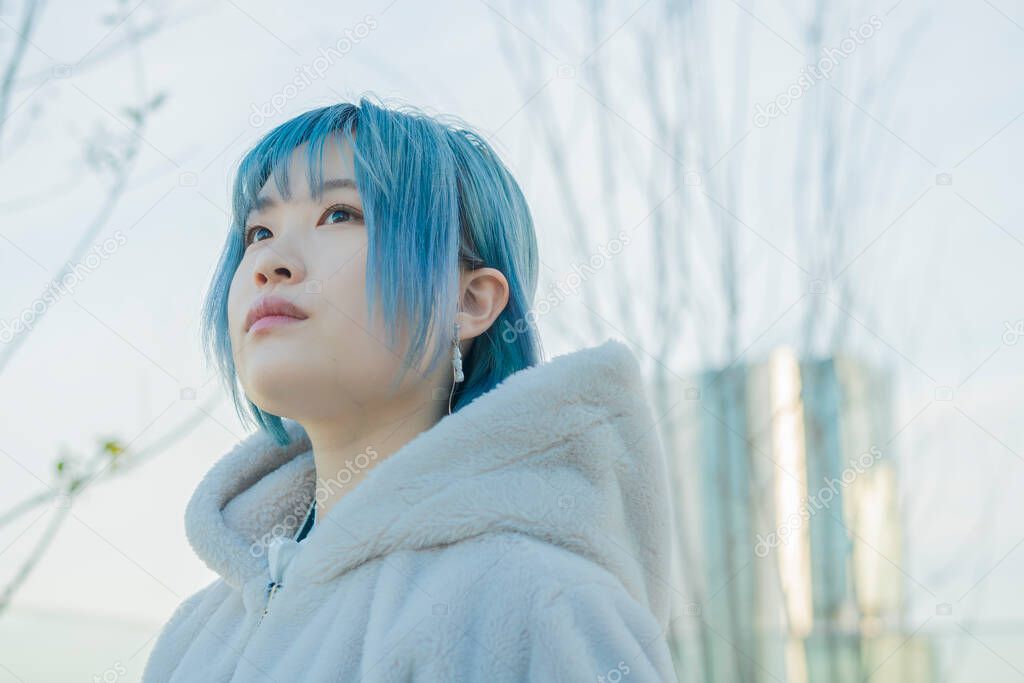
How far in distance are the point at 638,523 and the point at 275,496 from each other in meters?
0.48

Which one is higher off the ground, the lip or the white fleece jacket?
the lip

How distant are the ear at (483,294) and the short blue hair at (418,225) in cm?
2

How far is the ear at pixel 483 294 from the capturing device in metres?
1.16

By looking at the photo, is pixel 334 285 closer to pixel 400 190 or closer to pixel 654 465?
pixel 400 190

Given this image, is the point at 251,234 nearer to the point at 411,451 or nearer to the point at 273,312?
the point at 273,312

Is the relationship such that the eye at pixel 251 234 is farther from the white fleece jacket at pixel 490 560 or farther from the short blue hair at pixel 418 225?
the white fleece jacket at pixel 490 560

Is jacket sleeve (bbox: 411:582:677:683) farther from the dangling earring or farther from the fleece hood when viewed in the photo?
the dangling earring

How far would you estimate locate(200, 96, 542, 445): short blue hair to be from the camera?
106 cm

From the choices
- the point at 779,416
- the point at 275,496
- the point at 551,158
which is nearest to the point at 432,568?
the point at 275,496
